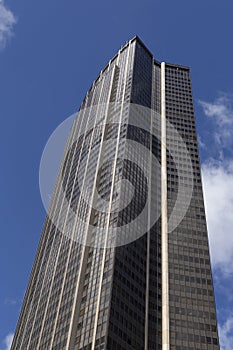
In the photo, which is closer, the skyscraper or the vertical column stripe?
the skyscraper

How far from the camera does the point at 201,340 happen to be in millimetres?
106438

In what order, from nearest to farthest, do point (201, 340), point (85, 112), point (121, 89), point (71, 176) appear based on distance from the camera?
1. point (201, 340)
2. point (71, 176)
3. point (121, 89)
4. point (85, 112)

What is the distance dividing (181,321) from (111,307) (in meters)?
21.8

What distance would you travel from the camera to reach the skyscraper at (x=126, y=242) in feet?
344

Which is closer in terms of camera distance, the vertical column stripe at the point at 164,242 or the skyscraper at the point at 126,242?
the skyscraper at the point at 126,242

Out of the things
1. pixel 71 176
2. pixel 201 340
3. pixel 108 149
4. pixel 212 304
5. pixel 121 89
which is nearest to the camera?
pixel 201 340

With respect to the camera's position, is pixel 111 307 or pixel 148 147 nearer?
pixel 111 307

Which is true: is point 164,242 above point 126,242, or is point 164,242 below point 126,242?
above

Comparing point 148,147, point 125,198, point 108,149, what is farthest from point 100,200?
point 148,147

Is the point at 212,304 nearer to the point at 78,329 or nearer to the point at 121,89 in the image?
the point at 78,329

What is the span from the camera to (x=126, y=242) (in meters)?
117

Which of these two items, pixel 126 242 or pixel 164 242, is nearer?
pixel 126 242

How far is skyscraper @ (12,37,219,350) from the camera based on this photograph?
10481cm

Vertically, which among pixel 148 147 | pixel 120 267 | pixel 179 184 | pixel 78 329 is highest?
pixel 148 147
